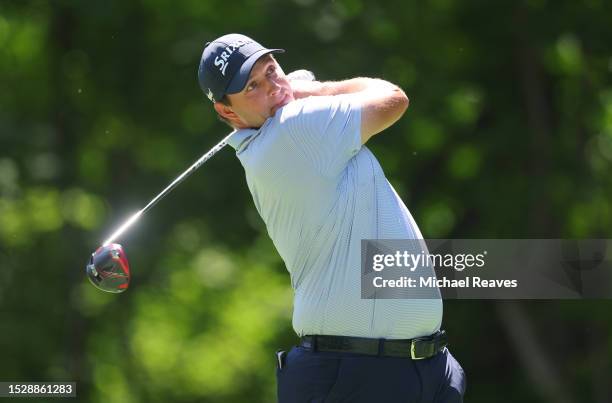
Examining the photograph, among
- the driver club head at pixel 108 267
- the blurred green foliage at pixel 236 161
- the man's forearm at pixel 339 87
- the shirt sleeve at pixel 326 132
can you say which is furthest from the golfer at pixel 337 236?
the blurred green foliage at pixel 236 161

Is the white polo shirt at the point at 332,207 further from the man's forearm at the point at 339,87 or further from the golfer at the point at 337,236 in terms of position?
the man's forearm at the point at 339,87

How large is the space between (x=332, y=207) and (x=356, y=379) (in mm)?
550

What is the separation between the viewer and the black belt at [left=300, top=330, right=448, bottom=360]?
139 inches

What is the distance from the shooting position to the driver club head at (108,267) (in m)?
3.96

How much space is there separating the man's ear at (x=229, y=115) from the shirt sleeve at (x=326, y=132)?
0.25 meters

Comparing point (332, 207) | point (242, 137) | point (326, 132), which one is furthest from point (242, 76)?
point (332, 207)

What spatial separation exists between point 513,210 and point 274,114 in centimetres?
831

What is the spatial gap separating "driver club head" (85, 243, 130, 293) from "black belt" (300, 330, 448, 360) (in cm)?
79

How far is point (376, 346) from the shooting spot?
11.6ft

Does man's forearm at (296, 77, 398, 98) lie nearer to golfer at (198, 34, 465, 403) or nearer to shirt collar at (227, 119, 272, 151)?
golfer at (198, 34, 465, 403)

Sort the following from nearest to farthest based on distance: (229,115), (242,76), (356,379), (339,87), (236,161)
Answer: (356,379) < (242,76) < (229,115) < (339,87) < (236,161)

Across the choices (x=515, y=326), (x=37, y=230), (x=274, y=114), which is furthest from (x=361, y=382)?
(x=37, y=230)

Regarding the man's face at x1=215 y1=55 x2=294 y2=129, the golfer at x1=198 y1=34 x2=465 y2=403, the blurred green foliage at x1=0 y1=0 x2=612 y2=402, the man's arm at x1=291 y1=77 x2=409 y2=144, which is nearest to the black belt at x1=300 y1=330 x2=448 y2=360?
the golfer at x1=198 y1=34 x2=465 y2=403

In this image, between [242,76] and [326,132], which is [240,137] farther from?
[326,132]
